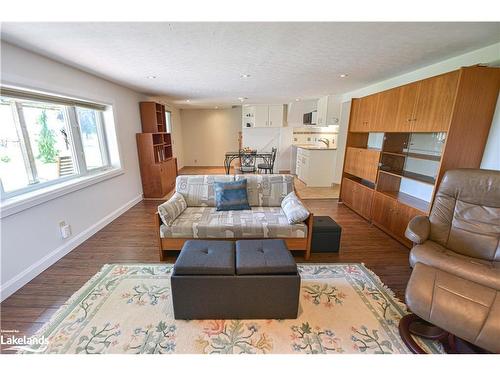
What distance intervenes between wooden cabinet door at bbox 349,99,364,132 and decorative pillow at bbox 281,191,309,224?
191cm

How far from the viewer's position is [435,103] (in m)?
2.13

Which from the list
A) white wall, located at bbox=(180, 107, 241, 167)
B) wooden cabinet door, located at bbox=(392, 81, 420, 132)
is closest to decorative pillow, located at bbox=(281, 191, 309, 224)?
wooden cabinet door, located at bbox=(392, 81, 420, 132)

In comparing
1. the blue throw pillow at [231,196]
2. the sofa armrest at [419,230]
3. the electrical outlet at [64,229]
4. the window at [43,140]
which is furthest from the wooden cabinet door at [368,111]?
the electrical outlet at [64,229]

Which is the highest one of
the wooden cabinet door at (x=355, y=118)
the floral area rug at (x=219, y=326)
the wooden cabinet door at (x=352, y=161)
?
the wooden cabinet door at (x=355, y=118)

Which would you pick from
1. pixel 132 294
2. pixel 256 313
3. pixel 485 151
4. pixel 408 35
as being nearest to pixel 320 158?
pixel 485 151

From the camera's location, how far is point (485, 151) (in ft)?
6.68

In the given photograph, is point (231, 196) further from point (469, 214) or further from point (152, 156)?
point (152, 156)

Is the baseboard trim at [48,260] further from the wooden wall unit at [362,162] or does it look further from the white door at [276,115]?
the white door at [276,115]

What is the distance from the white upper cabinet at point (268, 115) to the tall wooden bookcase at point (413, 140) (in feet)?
10.7

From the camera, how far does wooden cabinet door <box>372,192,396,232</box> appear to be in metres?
2.76

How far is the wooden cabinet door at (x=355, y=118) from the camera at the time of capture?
137 inches

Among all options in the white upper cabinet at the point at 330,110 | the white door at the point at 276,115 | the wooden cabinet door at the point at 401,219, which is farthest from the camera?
the white door at the point at 276,115
